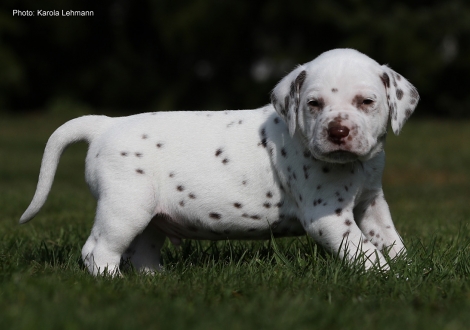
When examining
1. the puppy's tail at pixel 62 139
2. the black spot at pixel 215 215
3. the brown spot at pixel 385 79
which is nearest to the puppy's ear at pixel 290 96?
the brown spot at pixel 385 79

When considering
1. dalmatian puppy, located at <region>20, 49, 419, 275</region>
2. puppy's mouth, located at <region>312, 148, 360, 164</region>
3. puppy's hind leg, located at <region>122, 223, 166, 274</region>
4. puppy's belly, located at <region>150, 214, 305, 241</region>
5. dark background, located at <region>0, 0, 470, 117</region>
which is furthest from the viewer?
dark background, located at <region>0, 0, 470, 117</region>

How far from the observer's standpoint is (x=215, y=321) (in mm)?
2893

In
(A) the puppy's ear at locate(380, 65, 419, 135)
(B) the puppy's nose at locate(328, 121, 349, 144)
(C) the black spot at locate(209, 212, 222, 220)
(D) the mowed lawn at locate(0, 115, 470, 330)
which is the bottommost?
(D) the mowed lawn at locate(0, 115, 470, 330)

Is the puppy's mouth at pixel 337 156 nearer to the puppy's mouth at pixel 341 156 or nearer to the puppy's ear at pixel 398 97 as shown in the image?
the puppy's mouth at pixel 341 156

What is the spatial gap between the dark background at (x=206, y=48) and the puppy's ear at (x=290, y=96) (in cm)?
1867

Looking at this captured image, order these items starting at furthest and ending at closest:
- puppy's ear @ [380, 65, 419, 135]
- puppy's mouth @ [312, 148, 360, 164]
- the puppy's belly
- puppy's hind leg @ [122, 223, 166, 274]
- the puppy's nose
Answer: puppy's hind leg @ [122, 223, 166, 274]
the puppy's belly
puppy's ear @ [380, 65, 419, 135]
puppy's mouth @ [312, 148, 360, 164]
the puppy's nose

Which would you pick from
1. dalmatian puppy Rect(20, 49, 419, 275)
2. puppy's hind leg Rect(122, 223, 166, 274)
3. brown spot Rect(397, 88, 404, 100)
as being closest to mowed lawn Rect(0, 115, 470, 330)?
puppy's hind leg Rect(122, 223, 166, 274)

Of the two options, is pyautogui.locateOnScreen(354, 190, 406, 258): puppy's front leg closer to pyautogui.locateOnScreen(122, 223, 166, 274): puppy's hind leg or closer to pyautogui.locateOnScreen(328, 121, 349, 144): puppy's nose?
pyautogui.locateOnScreen(328, 121, 349, 144): puppy's nose

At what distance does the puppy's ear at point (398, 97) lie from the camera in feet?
14.0

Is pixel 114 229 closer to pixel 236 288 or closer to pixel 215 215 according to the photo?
pixel 215 215

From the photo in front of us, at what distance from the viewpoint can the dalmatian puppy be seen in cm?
416

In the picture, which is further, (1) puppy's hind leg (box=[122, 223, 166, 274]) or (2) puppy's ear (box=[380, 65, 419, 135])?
(1) puppy's hind leg (box=[122, 223, 166, 274])

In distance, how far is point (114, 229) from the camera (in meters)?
4.33

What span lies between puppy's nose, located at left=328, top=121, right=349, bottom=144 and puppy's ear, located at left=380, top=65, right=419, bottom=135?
485 millimetres
